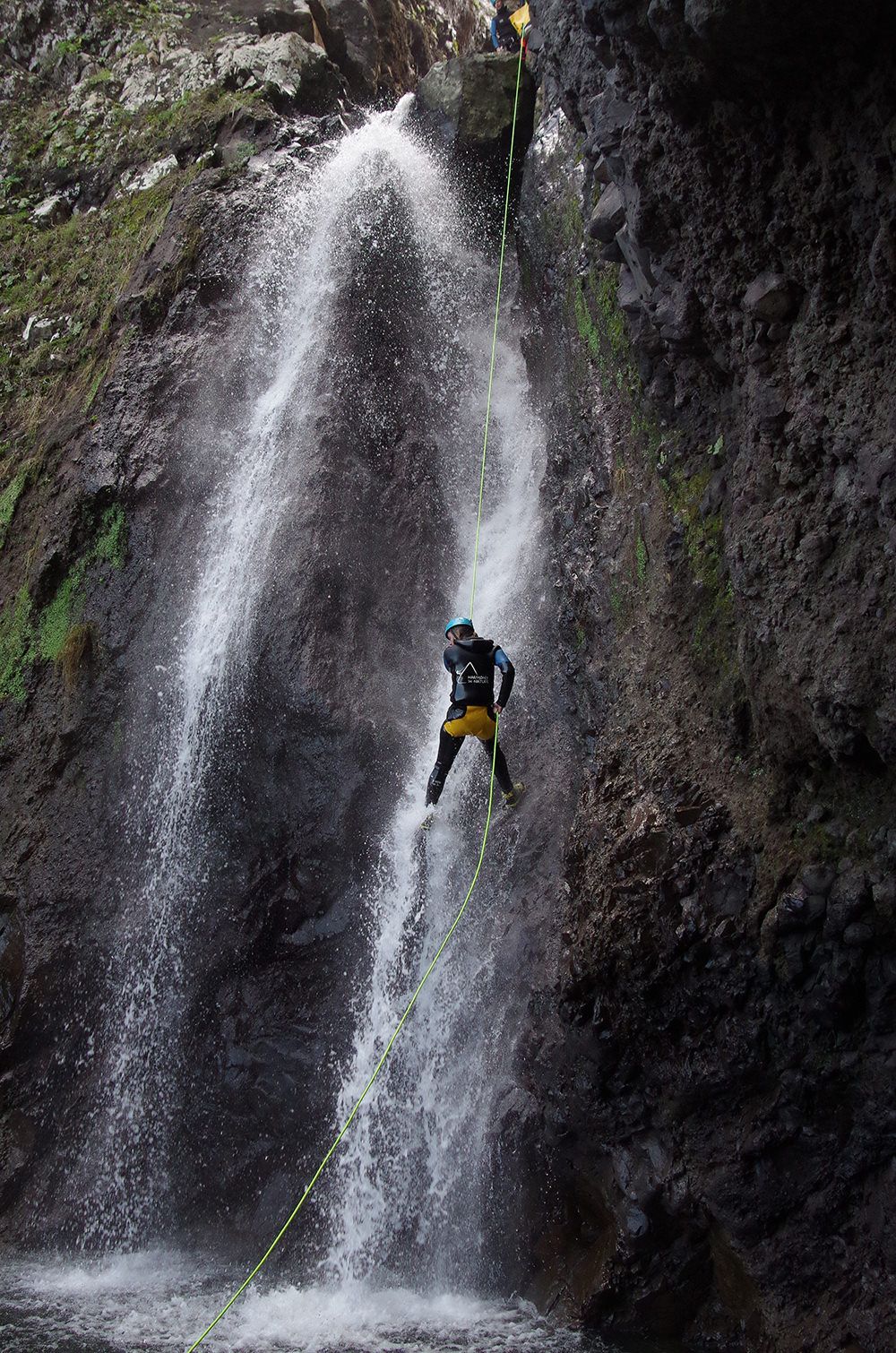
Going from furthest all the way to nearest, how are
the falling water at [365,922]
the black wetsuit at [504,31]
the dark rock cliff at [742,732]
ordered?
the black wetsuit at [504,31] < the falling water at [365,922] < the dark rock cliff at [742,732]

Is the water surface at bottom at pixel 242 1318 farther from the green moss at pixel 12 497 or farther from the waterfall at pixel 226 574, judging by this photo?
the green moss at pixel 12 497

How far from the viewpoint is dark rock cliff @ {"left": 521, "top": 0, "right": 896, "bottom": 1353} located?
529 centimetres

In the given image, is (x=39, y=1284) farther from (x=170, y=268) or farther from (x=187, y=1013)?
(x=170, y=268)

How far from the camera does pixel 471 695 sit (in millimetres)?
8664

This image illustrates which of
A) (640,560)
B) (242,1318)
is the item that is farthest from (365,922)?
(640,560)

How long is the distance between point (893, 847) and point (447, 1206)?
4672 mm

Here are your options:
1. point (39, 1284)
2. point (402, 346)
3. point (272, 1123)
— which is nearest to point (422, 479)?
point (402, 346)

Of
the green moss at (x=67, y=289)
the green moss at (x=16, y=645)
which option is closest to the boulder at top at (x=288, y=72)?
the green moss at (x=67, y=289)

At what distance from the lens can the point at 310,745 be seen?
10.0m

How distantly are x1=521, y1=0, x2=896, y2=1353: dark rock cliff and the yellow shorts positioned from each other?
1169mm

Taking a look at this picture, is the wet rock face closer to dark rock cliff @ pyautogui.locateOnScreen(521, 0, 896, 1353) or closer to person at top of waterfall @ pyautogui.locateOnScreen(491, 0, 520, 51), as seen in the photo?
dark rock cliff @ pyautogui.locateOnScreen(521, 0, 896, 1353)

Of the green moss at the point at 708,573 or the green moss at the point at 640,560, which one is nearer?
the green moss at the point at 708,573

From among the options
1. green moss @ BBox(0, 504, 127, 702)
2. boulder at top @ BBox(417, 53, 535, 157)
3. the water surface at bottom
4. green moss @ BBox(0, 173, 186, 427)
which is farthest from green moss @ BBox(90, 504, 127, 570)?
the water surface at bottom

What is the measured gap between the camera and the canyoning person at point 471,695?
28.5ft
